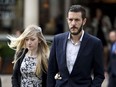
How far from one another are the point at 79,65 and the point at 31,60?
2.54ft

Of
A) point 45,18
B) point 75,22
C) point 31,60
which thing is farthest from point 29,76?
point 45,18

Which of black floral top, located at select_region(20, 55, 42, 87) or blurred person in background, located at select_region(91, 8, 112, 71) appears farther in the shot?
blurred person in background, located at select_region(91, 8, 112, 71)

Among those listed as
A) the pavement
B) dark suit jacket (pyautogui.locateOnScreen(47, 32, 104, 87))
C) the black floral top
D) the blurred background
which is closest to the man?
dark suit jacket (pyautogui.locateOnScreen(47, 32, 104, 87))

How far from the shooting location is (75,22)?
553 cm

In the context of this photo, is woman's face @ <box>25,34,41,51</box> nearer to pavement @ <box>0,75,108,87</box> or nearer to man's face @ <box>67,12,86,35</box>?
man's face @ <box>67,12,86,35</box>

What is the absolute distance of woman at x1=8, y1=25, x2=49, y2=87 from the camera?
6051 mm

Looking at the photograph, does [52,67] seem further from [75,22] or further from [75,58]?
[75,22]

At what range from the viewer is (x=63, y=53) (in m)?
5.66

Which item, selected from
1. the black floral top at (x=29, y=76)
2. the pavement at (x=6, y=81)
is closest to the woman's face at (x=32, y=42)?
the black floral top at (x=29, y=76)

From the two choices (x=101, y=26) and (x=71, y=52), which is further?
(x=101, y=26)

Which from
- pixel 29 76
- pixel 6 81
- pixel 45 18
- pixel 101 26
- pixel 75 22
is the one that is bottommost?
pixel 6 81

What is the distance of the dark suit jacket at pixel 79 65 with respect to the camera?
5.62 metres

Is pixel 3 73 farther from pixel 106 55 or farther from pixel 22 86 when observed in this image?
pixel 22 86

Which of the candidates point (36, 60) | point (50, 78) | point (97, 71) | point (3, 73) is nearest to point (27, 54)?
point (36, 60)
